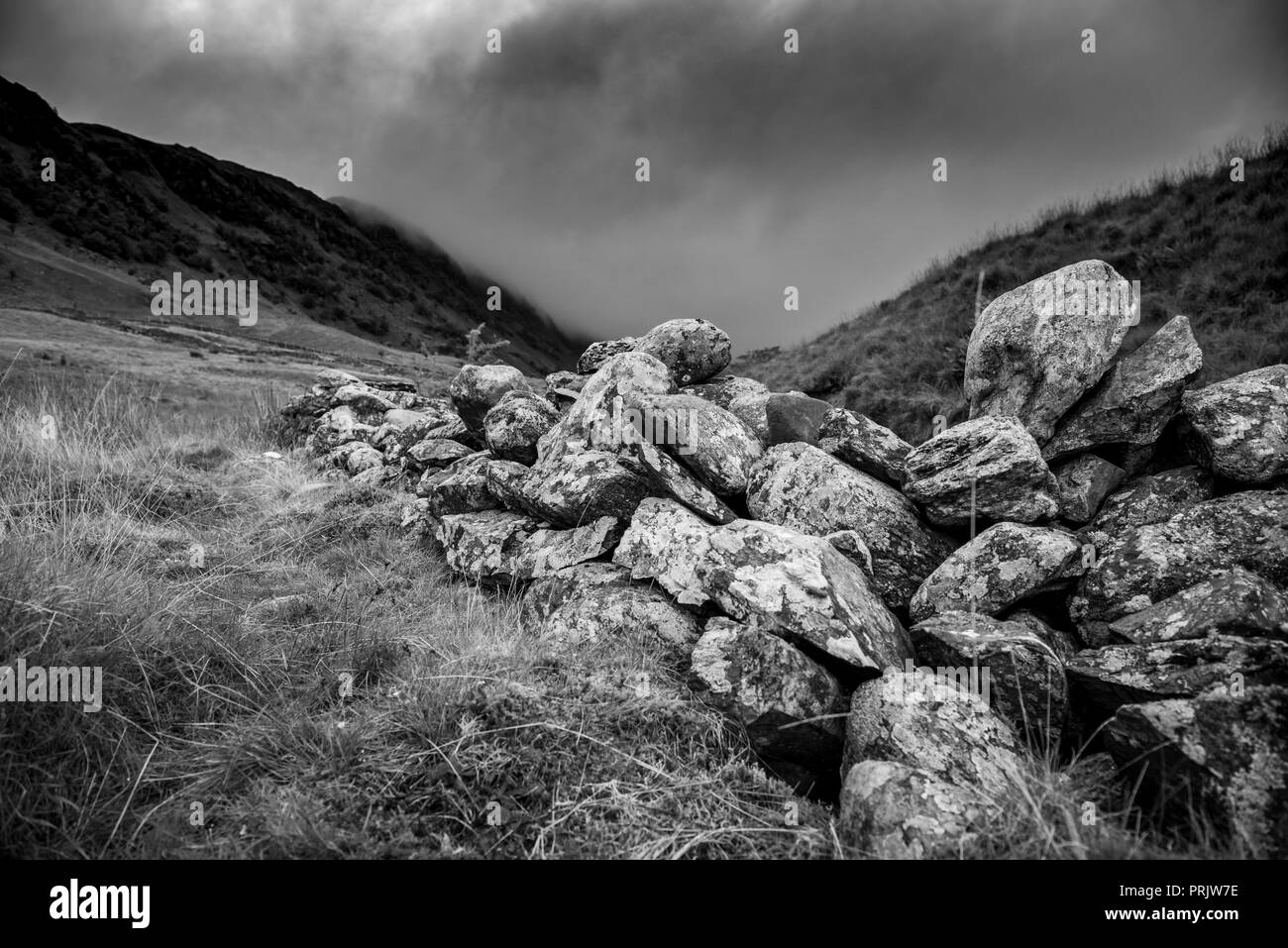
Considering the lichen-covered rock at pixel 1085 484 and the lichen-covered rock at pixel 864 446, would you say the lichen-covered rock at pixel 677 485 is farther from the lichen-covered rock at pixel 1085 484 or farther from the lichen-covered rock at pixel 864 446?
the lichen-covered rock at pixel 1085 484

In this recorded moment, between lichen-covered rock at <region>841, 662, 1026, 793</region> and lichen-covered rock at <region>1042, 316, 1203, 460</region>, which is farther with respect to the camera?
lichen-covered rock at <region>1042, 316, 1203, 460</region>

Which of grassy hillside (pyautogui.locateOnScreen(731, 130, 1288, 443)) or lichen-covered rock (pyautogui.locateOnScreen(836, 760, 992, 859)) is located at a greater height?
grassy hillside (pyautogui.locateOnScreen(731, 130, 1288, 443))

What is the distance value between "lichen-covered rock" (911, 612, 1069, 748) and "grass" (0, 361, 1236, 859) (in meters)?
0.43

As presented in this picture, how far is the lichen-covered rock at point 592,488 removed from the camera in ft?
18.9

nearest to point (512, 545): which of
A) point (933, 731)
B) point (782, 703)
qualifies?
point (782, 703)

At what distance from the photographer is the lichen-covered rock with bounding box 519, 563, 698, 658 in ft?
14.7

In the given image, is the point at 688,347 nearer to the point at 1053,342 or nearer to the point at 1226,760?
the point at 1053,342

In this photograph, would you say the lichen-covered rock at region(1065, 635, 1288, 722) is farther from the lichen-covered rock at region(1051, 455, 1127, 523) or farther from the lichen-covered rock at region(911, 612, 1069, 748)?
the lichen-covered rock at region(1051, 455, 1127, 523)

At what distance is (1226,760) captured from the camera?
9.08 ft

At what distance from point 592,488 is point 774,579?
2199 millimetres

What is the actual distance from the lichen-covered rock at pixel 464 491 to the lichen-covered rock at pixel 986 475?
4748 millimetres

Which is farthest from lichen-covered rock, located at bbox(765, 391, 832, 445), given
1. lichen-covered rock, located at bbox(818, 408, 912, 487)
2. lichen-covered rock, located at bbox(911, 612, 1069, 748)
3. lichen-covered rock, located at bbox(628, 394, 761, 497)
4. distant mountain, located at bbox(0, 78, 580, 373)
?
distant mountain, located at bbox(0, 78, 580, 373)

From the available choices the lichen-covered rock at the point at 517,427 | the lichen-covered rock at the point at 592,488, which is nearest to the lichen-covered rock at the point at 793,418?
the lichen-covered rock at the point at 592,488
